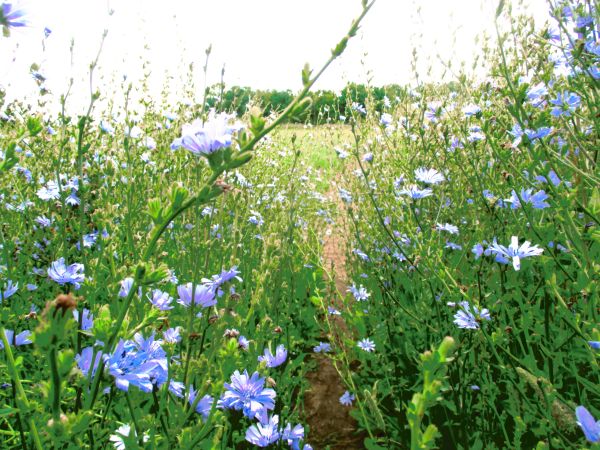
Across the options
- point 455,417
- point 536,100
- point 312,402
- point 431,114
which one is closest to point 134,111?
point 431,114

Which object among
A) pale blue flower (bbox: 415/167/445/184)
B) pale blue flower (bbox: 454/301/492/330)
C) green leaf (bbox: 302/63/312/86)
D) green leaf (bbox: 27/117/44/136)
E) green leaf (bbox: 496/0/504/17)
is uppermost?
green leaf (bbox: 496/0/504/17)

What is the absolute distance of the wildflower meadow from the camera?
3.00 feet

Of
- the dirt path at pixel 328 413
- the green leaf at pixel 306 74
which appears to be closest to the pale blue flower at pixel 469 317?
the dirt path at pixel 328 413

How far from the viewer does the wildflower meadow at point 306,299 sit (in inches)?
36.0

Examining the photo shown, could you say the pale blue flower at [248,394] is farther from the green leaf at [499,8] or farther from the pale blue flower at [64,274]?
the green leaf at [499,8]

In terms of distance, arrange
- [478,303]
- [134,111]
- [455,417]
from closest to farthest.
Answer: [478,303] → [455,417] → [134,111]

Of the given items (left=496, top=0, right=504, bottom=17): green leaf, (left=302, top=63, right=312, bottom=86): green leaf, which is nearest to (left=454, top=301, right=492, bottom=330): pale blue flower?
(left=496, top=0, right=504, bottom=17): green leaf

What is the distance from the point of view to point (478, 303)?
69.4 inches

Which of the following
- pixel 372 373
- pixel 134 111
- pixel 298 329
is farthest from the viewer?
pixel 134 111

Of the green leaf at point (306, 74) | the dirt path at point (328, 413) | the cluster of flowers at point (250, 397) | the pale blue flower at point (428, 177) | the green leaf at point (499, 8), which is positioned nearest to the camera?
the green leaf at point (306, 74)

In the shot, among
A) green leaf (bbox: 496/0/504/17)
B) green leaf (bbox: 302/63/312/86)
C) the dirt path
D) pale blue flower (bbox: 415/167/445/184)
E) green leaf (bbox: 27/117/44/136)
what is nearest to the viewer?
green leaf (bbox: 302/63/312/86)

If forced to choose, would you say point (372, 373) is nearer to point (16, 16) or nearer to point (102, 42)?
point (102, 42)

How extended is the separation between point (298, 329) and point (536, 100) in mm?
1783

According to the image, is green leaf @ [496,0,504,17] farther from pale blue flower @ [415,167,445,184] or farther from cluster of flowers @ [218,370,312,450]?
cluster of flowers @ [218,370,312,450]
